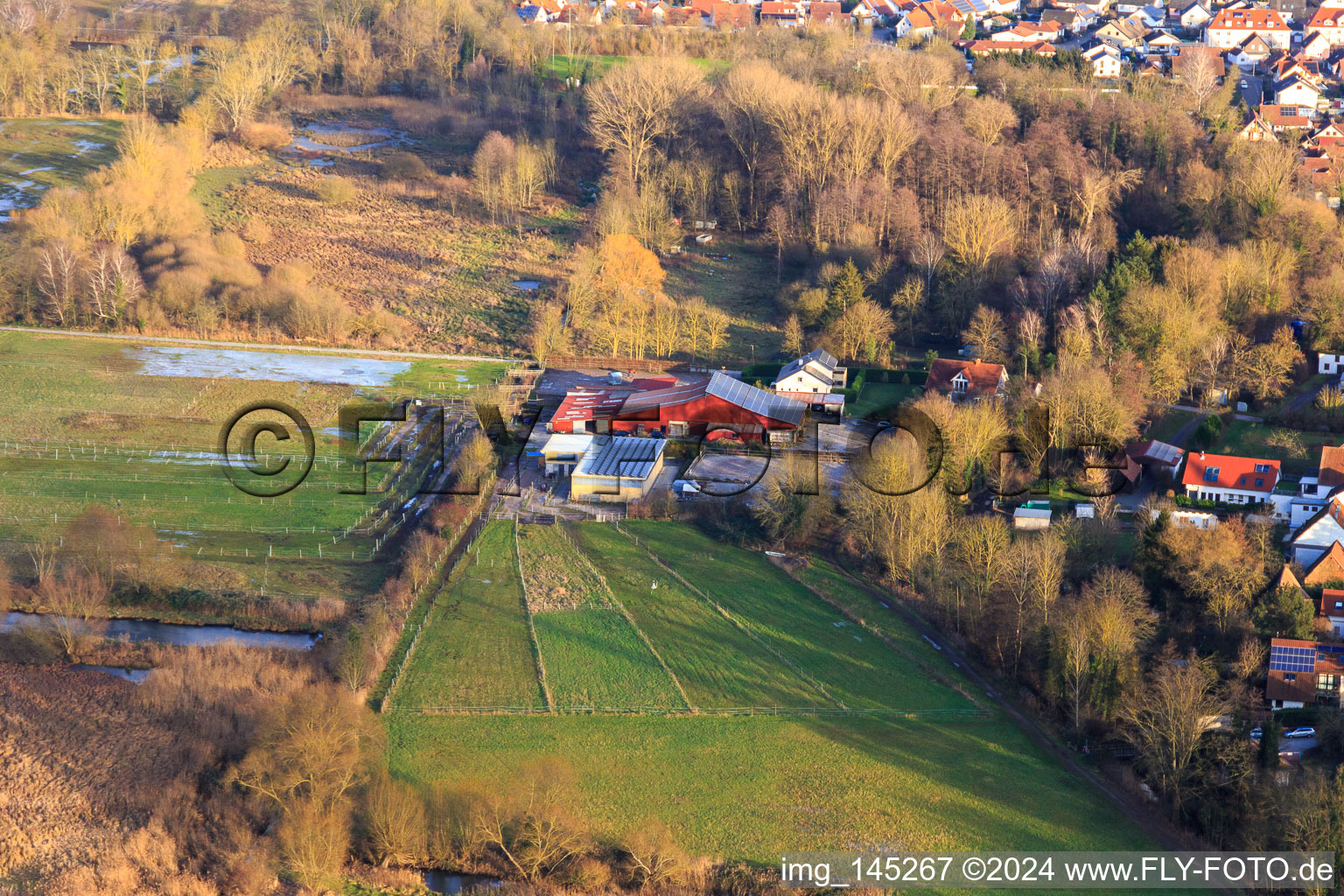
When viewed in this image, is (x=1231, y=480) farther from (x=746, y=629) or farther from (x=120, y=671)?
(x=120, y=671)

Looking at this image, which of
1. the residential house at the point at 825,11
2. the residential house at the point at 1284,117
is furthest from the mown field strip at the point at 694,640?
the residential house at the point at 825,11

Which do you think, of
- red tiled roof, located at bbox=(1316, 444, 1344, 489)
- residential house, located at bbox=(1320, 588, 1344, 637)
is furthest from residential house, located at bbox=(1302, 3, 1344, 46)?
residential house, located at bbox=(1320, 588, 1344, 637)

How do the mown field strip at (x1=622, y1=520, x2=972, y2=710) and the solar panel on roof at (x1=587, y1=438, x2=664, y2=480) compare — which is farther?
the solar panel on roof at (x1=587, y1=438, x2=664, y2=480)

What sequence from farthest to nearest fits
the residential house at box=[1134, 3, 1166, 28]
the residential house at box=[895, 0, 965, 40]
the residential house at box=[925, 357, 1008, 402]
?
the residential house at box=[1134, 3, 1166, 28] < the residential house at box=[895, 0, 965, 40] < the residential house at box=[925, 357, 1008, 402]

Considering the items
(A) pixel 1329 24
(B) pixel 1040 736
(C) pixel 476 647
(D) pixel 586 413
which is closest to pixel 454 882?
(C) pixel 476 647

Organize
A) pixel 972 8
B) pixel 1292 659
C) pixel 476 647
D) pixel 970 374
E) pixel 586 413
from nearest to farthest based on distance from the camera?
pixel 1292 659
pixel 476 647
pixel 586 413
pixel 970 374
pixel 972 8

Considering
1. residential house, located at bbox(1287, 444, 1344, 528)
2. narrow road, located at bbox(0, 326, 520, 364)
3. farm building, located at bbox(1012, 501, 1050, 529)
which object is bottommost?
farm building, located at bbox(1012, 501, 1050, 529)

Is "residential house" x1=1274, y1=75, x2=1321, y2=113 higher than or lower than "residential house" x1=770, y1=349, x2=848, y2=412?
higher

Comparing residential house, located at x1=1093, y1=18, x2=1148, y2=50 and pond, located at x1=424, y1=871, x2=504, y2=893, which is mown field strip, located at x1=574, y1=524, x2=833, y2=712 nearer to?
pond, located at x1=424, y1=871, x2=504, y2=893
